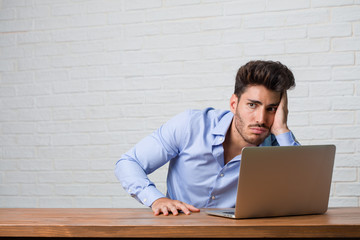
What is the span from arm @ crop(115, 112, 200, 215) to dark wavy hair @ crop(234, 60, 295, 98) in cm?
31

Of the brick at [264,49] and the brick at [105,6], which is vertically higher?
the brick at [105,6]

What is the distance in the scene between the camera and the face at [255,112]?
2.09 m

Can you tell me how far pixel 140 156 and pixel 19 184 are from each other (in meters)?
1.59

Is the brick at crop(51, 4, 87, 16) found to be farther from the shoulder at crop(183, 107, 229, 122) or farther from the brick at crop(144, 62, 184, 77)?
the shoulder at crop(183, 107, 229, 122)

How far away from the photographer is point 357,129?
2865 millimetres

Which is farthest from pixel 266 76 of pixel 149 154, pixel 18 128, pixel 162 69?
pixel 18 128

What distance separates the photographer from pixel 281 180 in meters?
1.50

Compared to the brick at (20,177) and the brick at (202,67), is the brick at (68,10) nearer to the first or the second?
the brick at (202,67)

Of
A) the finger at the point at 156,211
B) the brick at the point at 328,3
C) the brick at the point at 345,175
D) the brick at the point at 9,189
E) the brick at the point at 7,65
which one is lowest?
the brick at the point at 9,189

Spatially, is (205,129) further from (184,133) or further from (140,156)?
(140,156)

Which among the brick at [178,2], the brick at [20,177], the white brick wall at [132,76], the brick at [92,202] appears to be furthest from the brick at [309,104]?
the brick at [20,177]

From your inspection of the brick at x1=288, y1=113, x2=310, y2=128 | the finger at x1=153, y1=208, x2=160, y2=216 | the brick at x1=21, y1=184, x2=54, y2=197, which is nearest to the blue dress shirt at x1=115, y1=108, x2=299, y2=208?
the finger at x1=153, y1=208, x2=160, y2=216

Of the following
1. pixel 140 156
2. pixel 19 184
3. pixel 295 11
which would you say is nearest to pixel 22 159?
pixel 19 184

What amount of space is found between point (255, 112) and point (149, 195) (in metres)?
0.61
